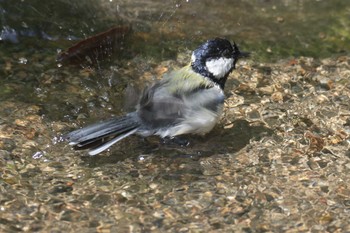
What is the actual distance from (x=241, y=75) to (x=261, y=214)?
138 cm

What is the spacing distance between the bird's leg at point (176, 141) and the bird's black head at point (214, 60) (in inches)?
16.3

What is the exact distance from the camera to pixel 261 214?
117 inches

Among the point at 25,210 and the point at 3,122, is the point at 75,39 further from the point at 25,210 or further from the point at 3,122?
the point at 25,210

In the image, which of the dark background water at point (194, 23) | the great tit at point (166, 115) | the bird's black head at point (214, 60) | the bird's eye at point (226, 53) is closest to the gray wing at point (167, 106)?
the great tit at point (166, 115)

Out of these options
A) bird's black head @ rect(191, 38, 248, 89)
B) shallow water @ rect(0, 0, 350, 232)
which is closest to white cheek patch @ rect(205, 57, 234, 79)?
bird's black head @ rect(191, 38, 248, 89)

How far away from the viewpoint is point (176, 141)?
354 cm

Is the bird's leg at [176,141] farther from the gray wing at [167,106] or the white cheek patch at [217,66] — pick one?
the white cheek patch at [217,66]

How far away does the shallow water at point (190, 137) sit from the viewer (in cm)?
297

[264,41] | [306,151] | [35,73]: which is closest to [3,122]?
[35,73]

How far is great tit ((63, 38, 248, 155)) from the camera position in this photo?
129 inches

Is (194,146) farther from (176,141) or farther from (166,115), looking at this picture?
(166,115)

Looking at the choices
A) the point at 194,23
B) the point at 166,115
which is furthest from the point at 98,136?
the point at 194,23

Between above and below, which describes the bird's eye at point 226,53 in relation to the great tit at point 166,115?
above

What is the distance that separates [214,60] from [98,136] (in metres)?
0.88
